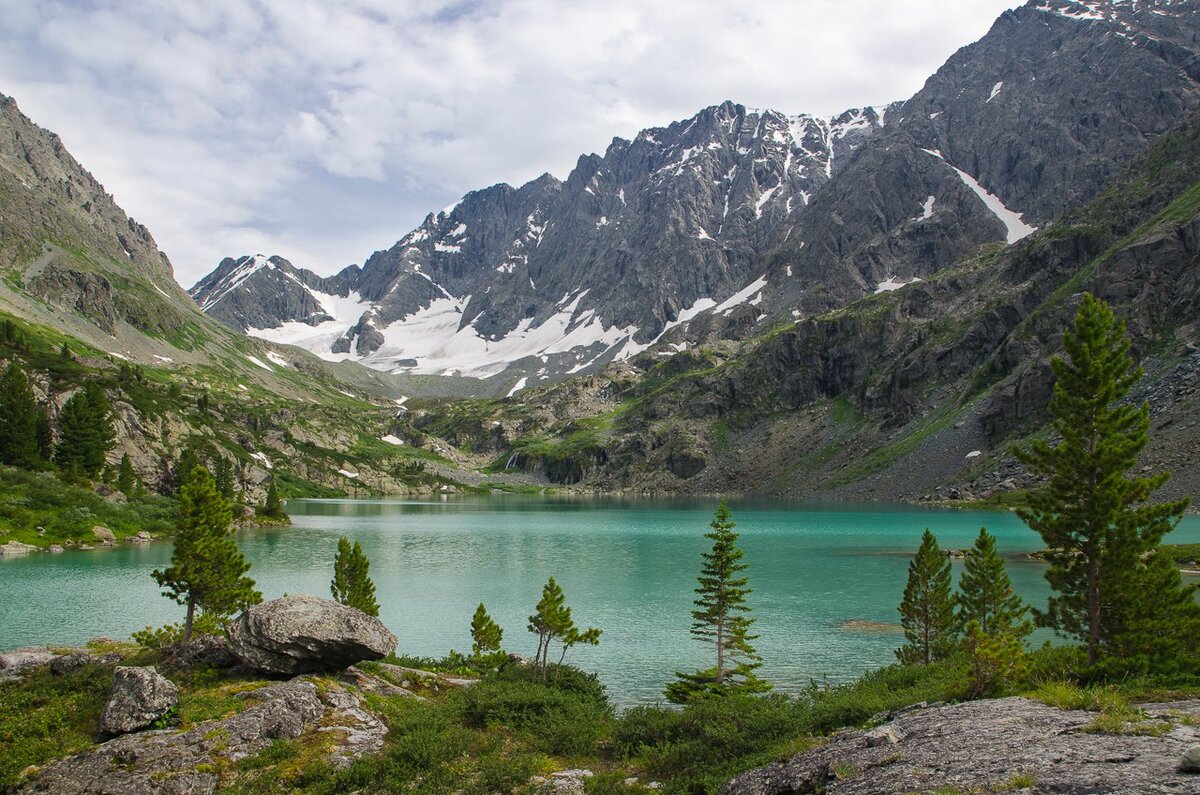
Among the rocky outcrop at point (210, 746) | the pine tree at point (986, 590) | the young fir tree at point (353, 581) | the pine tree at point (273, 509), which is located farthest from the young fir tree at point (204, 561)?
the pine tree at point (273, 509)

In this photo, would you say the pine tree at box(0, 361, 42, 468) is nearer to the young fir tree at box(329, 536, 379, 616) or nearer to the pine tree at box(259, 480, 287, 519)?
the pine tree at box(259, 480, 287, 519)

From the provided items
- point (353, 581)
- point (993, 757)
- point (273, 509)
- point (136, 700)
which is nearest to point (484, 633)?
point (353, 581)

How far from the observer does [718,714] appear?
24.6 m

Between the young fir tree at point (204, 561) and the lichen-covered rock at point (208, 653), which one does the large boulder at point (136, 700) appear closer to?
the lichen-covered rock at point (208, 653)

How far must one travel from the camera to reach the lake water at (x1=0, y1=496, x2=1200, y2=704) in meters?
47.3


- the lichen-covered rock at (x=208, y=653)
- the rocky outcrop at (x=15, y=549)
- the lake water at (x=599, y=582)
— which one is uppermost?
the lichen-covered rock at (x=208, y=653)

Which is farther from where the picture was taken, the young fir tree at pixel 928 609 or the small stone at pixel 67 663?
the young fir tree at pixel 928 609

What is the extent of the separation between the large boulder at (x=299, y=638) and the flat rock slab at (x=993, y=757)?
53.9 ft

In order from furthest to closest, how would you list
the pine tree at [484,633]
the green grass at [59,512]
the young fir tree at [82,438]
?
the young fir tree at [82,438], the green grass at [59,512], the pine tree at [484,633]

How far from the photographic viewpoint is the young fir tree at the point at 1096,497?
26.5 metres

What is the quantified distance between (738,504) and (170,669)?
181544 millimetres

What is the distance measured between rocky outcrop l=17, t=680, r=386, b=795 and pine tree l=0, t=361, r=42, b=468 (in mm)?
100769

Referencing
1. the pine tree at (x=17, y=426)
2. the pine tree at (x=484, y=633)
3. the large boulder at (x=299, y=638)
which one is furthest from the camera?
the pine tree at (x=17, y=426)

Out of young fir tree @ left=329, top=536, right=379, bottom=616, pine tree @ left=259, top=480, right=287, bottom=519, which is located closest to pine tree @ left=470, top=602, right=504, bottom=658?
young fir tree @ left=329, top=536, right=379, bottom=616
